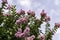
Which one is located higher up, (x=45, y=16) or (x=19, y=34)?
(x=45, y=16)

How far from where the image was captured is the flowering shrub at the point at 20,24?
19.1ft

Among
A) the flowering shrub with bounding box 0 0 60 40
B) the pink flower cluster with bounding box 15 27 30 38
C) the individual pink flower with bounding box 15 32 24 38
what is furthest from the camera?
the flowering shrub with bounding box 0 0 60 40

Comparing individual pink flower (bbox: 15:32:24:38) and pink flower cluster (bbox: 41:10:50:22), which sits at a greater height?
pink flower cluster (bbox: 41:10:50:22)

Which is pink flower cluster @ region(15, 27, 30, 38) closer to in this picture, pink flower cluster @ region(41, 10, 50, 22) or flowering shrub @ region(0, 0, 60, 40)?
flowering shrub @ region(0, 0, 60, 40)

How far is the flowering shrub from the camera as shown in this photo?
584cm

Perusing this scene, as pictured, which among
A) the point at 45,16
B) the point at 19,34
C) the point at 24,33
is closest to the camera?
the point at 24,33

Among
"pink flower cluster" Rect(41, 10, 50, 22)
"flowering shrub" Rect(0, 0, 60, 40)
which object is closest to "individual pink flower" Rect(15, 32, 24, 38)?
"flowering shrub" Rect(0, 0, 60, 40)

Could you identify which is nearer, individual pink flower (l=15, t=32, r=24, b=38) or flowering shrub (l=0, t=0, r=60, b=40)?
individual pink flower (l=15, t=32, r=24, b=38)

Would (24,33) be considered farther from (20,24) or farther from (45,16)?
(45,16)

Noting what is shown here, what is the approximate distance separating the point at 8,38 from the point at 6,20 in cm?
62

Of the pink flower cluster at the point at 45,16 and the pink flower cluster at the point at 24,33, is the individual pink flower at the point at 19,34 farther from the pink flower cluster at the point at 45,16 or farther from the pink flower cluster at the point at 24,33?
the pink flower cluster at the point at 45,16

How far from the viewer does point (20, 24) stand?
582 cm

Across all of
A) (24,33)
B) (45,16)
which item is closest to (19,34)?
(24,33)

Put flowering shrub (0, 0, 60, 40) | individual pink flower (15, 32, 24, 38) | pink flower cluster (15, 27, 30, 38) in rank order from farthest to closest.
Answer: flowering shrub (0, 0, 60, 40), individual pink flower (15, 32, 24, 38), pink flower cluster (15, 27, 30, 38)
